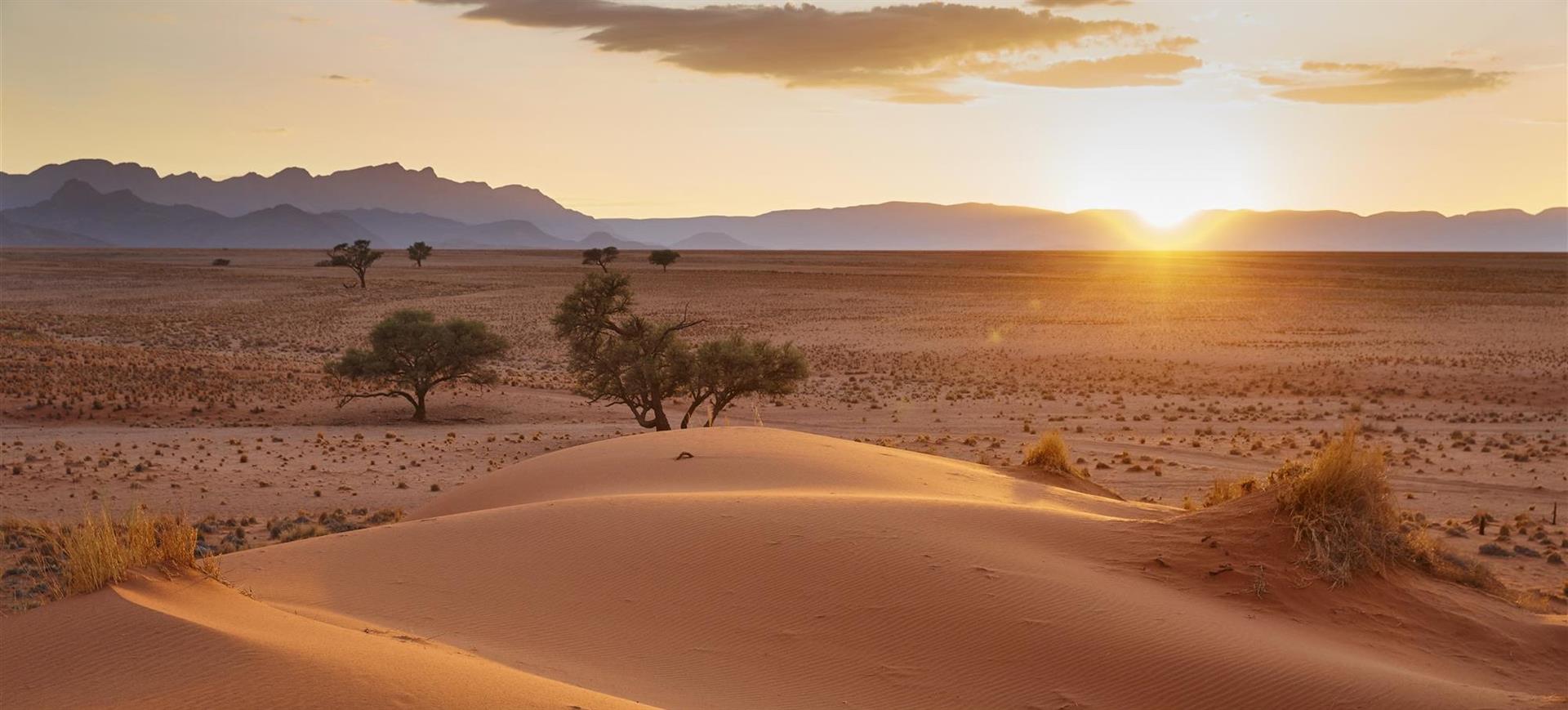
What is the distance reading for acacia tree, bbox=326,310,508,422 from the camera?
103 feet

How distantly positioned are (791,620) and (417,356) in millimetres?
25758

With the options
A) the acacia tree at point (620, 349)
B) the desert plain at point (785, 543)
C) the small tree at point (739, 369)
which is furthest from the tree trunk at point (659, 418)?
the desert plain at point (785, 543)

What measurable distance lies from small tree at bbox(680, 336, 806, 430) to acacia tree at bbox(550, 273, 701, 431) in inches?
18.8

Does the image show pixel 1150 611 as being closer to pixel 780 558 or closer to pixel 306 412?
pixel 780 558

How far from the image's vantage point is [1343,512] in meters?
10.3

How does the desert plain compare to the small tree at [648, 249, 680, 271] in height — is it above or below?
below

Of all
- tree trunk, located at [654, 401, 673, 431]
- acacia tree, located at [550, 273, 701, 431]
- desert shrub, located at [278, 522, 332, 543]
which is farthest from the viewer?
tree trunk, located at [654, 401, 673, 431]

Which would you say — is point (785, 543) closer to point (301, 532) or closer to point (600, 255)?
point (301, 532)

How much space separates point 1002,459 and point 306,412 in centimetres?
2068

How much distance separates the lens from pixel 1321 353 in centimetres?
4841

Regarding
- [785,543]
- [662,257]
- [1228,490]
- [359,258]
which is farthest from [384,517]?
[662,257]

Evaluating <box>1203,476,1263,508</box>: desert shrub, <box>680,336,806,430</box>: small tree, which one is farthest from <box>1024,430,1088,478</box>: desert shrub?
<box>680,336,806,430</box>: small tree

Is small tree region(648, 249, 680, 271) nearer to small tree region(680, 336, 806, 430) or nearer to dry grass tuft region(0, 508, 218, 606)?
small tree region(680, 336, 806, 430)

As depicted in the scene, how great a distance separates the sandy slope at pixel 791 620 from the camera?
6.72 m
